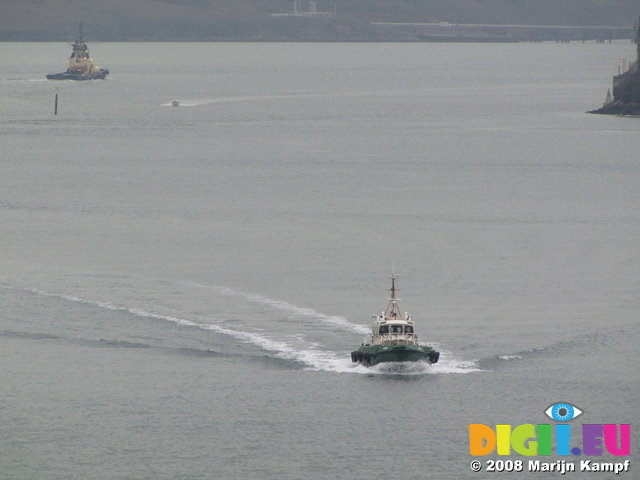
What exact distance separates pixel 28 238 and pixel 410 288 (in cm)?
3115

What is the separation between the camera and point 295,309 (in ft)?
273

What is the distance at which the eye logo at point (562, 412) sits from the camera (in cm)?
6550

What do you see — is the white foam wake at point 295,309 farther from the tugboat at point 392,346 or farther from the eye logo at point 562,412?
the eye logo at point 562,412

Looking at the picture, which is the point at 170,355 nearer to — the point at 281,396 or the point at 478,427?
the point at 281,396

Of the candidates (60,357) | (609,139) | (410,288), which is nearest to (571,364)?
(410,288)

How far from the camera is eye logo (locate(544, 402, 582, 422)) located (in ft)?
215

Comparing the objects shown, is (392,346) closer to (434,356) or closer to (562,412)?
(434,356)

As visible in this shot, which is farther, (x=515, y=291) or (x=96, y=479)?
(x=515, y=291)

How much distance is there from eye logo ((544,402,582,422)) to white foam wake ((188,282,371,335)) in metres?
14.2

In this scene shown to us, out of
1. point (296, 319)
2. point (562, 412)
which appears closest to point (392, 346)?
point (562, 412)

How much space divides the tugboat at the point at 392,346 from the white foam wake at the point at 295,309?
5.53m

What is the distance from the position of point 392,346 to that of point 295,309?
1273 centimetres

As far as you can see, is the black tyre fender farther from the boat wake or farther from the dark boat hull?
the boat wake

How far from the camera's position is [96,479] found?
58.6 metres
